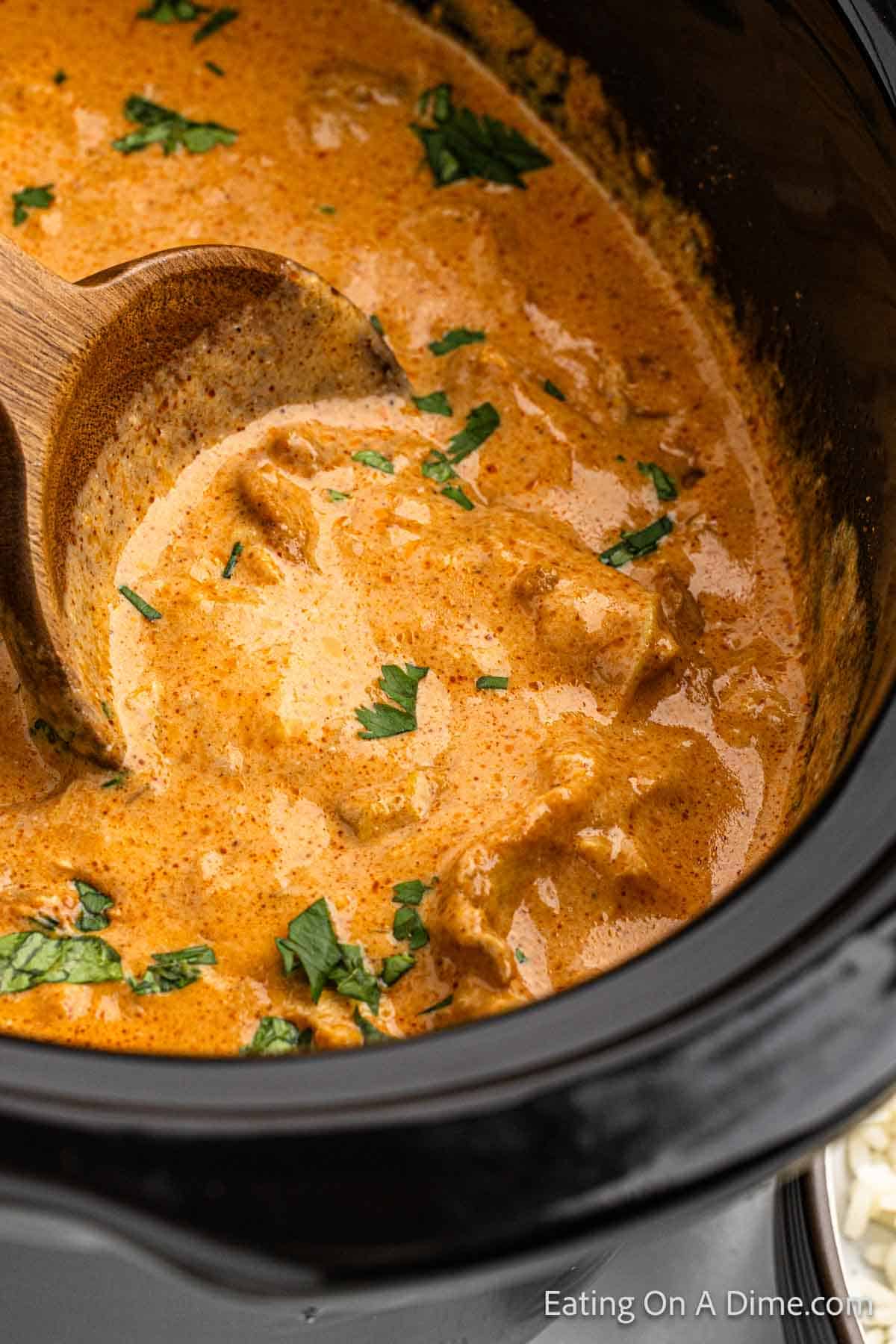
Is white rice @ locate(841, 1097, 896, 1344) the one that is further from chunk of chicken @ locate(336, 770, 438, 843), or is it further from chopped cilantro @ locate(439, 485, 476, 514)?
chopped cilantro @ locate(439, 485, 476, 514)

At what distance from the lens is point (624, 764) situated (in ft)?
5.47

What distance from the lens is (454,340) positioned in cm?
209

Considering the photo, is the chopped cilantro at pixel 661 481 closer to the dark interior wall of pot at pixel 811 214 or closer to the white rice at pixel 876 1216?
the dark interior wall of pot at pixel 811 214

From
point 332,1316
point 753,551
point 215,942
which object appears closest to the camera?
point 332,1316

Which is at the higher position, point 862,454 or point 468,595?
point 862,454

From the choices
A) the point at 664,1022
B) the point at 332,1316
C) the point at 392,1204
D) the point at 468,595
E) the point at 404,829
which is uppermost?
the point at 664,1022

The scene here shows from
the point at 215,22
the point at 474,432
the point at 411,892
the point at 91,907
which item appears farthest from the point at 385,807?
the point at 215,22

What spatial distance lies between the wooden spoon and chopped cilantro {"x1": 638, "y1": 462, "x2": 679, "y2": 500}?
0.34m

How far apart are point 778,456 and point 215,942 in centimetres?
100

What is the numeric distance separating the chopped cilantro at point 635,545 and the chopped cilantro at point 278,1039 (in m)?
0.71

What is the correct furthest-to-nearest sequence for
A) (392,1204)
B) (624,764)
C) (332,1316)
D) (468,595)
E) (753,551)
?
(753,551), (468,595), (624,764), (332,1316), (392,1204)

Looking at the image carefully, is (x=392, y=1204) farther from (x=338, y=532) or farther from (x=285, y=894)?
(x=338, y=532)

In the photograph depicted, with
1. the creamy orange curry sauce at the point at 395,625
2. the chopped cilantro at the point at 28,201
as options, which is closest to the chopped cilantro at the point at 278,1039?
the creamy orange curry sauce at the point at 395,625

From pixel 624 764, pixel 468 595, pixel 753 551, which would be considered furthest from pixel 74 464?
pixel 753 551
